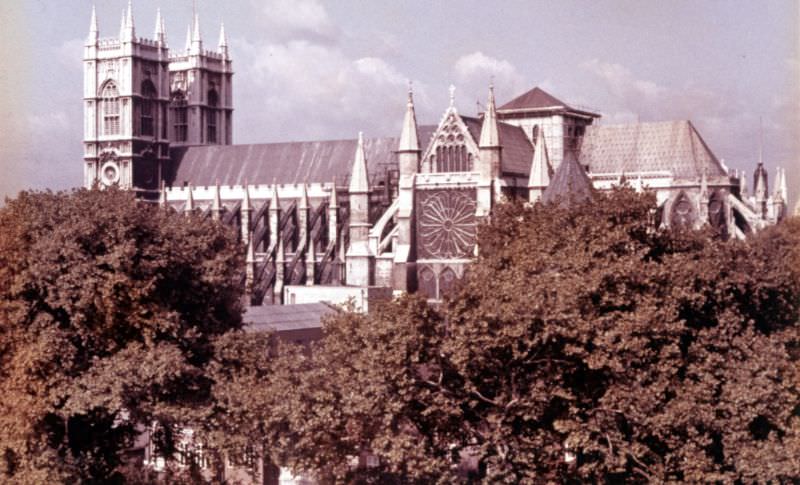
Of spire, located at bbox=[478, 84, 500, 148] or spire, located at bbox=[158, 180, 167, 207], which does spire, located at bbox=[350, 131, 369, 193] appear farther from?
spire, located at bbox=[158, 180, 167, 207]

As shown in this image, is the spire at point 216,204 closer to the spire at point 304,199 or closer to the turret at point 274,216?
the turret at point 274,216

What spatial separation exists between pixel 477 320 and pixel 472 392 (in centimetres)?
218

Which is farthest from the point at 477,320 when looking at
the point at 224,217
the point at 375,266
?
the point at 224,217

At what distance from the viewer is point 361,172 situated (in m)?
85.3

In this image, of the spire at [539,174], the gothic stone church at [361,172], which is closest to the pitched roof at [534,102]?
the gothic stone church at [361,172]

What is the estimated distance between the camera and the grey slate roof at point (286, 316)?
68375 mm

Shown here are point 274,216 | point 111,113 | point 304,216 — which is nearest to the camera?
point 304,216

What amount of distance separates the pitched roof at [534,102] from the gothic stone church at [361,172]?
0.15 m

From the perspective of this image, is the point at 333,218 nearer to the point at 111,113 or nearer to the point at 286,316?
the point at 286,316

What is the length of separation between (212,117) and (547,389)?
86.3 metres

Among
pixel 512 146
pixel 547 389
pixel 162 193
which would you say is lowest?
pixel 547 389

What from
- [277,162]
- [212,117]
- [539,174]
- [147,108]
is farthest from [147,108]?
[539,174]

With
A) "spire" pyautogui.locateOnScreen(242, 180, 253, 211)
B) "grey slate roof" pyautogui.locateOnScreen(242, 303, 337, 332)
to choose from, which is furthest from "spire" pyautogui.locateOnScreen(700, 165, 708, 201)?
"spire" pyautogui.locateOnScreen(242, 180, 253, 211)

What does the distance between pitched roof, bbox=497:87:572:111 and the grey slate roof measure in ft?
83.9
